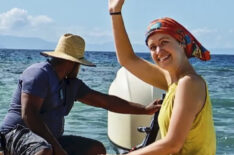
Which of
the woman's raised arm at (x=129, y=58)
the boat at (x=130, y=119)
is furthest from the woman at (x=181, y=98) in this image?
the boat at (x=130, y=119)

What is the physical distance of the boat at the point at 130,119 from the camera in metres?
4.78

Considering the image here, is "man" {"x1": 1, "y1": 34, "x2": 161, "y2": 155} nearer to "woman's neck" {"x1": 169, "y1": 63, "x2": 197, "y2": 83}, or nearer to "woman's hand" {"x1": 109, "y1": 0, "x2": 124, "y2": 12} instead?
"woman's hand" {"x1": 109, "y1": 0, "x2": 124, "y2": 12}

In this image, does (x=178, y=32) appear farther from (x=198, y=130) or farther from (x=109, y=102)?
(x=109, y=102)

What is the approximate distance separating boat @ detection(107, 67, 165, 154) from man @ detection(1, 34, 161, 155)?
2.66 feet

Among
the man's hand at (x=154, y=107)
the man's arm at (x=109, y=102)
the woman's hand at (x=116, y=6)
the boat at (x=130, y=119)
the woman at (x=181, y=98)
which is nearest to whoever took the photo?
the woman at (x=181, y=98)

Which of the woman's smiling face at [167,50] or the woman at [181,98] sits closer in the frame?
the woman at [181,98]

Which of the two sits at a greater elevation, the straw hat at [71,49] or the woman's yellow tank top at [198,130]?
the straw hat at [71,49]

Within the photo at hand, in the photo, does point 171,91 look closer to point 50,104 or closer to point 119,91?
point 50,104

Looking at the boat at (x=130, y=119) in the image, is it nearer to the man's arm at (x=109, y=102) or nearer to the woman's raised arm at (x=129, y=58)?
the man's arm at (x=109, y=102)

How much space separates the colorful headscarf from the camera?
2727mm

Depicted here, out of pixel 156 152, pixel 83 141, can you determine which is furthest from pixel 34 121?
pixel 156 152

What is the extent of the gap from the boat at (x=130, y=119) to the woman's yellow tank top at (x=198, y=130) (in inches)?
76.9

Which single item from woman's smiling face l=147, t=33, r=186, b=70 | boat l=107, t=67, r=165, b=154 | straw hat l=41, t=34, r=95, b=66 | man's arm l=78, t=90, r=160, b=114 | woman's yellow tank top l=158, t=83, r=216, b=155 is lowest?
boat l=107, t=67, r=165, b=154

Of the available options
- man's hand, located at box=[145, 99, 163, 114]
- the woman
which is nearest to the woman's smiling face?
the woman
